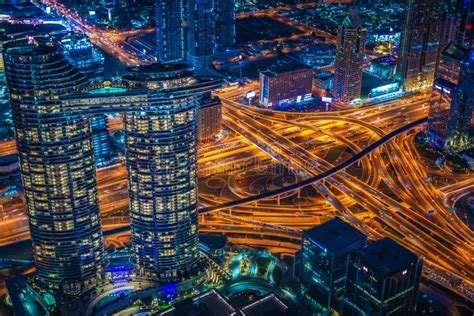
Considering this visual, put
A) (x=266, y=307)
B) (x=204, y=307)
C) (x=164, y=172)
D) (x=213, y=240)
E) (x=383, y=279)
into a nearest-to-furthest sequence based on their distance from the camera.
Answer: (x=383, y=279), (x=204, y=307), (x=266, y=307), (x=164, y=172), (x=213, y=240)

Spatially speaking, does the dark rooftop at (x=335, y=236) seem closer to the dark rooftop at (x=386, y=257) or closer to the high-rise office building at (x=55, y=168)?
the dark rooftop at (x=386, y=257)

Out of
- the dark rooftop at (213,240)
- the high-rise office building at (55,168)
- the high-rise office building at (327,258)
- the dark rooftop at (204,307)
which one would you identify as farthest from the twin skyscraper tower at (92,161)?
the high-rise office building at (327,258)

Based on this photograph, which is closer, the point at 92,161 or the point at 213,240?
the point at 92,161

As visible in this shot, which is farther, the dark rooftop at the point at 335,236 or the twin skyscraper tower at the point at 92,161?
the dark rooftop at the point at 335,236

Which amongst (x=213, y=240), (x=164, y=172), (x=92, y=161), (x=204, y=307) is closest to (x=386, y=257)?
(x=204, y=307)

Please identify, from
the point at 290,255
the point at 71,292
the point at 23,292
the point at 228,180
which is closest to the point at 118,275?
the point at 71,292

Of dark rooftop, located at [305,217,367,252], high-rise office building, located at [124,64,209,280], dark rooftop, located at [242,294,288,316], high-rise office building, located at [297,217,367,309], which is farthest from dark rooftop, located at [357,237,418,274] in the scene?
high-rise office building, located at [124,64,209,280]

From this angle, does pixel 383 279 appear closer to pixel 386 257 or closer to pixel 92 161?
pixel 386 257

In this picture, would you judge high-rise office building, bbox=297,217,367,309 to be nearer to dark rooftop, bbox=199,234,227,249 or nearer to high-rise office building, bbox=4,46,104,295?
dark rooftop, bbox=199,234,227,249
